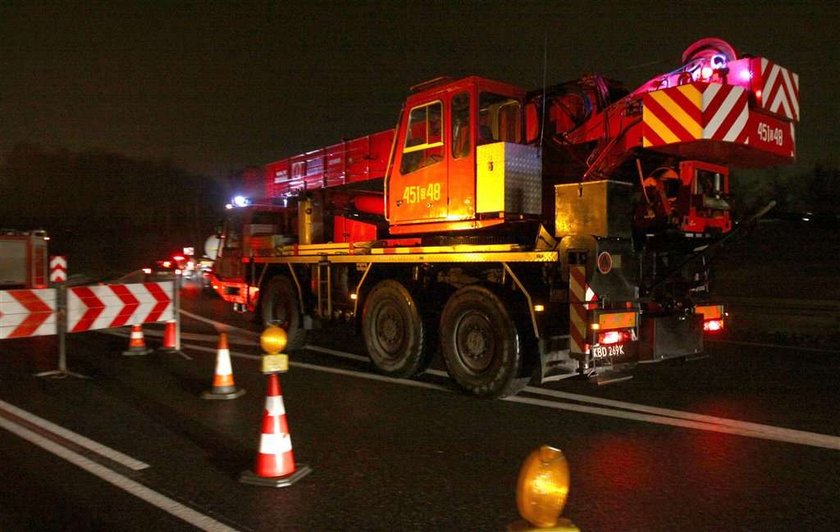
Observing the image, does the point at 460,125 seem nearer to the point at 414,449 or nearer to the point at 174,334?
the point at 414,449

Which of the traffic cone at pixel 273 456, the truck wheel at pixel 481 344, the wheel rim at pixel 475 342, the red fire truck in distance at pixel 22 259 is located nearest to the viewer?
the traffic cone at pixel 273 456

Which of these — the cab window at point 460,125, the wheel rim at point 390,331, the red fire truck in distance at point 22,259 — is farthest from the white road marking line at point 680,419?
the red fire truck in distance at point 22,259

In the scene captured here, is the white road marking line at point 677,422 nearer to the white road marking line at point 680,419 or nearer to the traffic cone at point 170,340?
the white road marking line at point 680,419

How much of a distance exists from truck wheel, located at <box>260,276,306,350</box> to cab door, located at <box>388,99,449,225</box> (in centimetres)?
290

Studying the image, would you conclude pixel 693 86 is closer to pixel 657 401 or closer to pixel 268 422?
pixel 657 401

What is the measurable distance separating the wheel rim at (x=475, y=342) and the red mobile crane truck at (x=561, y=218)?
0.7 inches

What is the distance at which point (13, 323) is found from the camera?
8312 millimetres

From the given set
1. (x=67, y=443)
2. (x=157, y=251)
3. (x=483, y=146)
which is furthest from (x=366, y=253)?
(x=157, y=251)

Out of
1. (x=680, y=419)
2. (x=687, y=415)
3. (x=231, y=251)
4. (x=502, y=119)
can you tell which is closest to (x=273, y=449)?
(x=680, y=419)

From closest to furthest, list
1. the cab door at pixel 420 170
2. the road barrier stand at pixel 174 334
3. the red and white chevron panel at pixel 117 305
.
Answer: the cab door at pixel 420 170
the red and white chevron panel at pixel 117 305
the road barrier stand at pixel 174 334

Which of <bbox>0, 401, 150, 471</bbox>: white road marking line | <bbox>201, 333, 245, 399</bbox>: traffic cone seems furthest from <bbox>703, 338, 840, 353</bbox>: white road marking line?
<bbox>0, 401, 150, 471</bbox>: white road marking line

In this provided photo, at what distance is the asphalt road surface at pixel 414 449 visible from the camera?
4238 mm

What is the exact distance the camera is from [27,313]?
846 centimetres

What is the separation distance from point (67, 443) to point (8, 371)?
14.6ft
